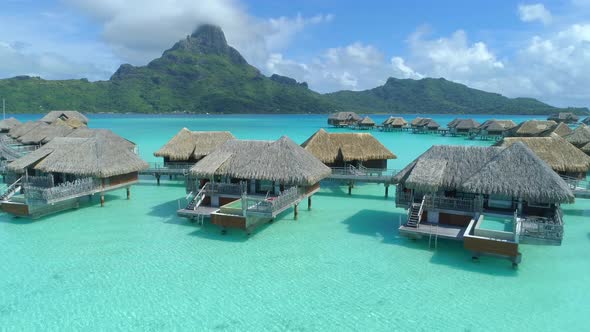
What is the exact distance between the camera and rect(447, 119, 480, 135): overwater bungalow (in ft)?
227

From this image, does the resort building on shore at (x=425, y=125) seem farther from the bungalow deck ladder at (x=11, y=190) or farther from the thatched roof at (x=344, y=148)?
the bungalow deck ladder at (x=11, y=190)

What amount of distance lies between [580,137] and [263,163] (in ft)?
96.4

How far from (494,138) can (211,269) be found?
61.8 meters

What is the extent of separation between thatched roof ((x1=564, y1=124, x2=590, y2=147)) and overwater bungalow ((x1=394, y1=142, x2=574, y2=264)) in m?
20.6

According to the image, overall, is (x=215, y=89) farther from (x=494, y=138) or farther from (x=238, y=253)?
(x=238, y=253)

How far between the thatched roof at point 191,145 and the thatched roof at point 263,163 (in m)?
7.53

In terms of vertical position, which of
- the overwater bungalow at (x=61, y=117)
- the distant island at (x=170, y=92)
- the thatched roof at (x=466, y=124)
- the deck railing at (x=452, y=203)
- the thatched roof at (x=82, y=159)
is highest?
the distant island at (x=170, y=92)

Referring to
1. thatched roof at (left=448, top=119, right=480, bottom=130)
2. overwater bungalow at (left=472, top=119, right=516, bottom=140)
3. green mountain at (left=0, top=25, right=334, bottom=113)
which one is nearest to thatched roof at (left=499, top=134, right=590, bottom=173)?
overwater bungalow at (left=472, top=119, right=516, bottom=140)

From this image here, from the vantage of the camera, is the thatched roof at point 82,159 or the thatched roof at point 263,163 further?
the thatched roof at point 82,159

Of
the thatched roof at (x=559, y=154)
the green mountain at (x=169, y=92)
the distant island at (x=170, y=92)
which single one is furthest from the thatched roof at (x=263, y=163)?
the distant island at (x=170, y=92)

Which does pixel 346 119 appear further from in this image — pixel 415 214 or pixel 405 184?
pixel 415 214

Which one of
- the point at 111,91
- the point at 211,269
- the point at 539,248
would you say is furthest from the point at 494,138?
the point at 111,91

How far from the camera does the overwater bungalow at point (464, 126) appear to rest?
69.3 m

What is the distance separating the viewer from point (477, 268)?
13742 mm
